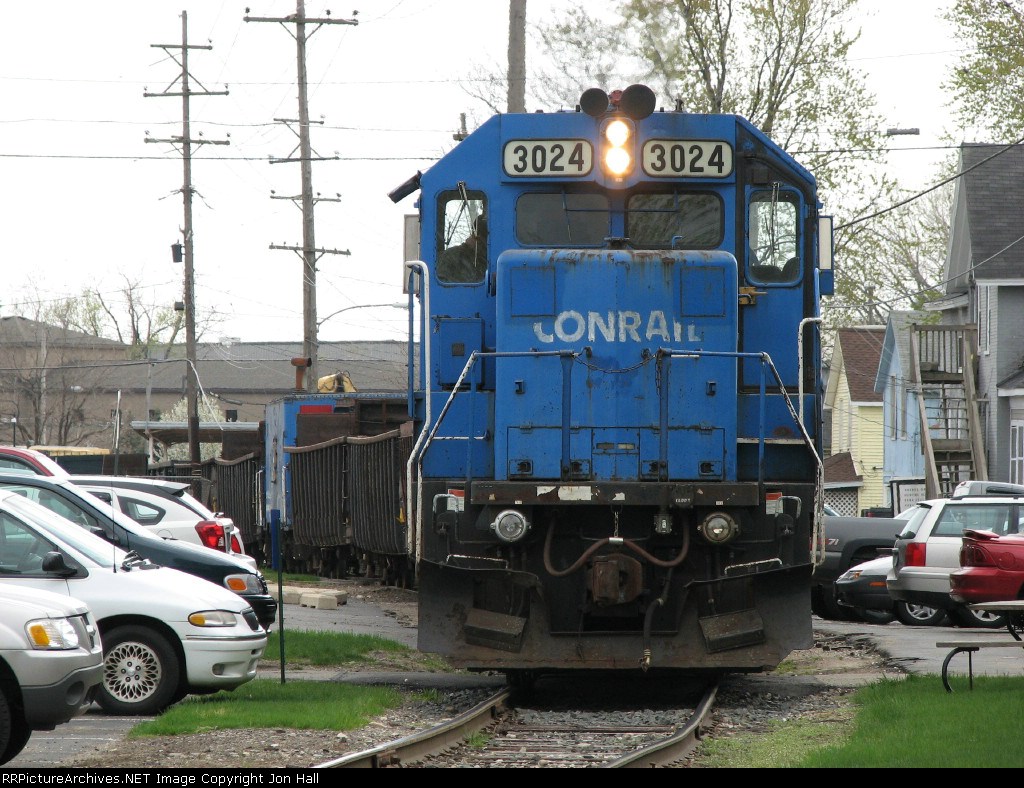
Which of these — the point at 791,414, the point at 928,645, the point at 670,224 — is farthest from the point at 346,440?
the point at 791,414

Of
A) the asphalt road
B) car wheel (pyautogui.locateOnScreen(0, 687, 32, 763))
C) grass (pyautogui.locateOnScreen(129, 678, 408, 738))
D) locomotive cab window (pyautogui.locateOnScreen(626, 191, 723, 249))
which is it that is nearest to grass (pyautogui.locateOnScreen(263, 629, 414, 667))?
the asphalt road

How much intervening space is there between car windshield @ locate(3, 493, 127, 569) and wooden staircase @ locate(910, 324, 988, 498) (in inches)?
997

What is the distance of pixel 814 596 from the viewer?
68.0ft

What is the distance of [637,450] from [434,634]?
6.78ft

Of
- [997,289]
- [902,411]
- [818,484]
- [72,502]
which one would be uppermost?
[997,289]

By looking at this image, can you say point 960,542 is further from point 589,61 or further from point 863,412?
point 863,412

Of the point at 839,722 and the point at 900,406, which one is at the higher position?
the point at 900,406

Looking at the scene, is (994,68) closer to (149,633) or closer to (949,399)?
(949,399)

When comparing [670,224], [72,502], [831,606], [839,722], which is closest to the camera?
[839,722]

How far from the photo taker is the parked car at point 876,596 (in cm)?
1830

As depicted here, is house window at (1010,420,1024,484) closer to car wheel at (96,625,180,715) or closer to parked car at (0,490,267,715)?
parked car at (0,490,267,715)

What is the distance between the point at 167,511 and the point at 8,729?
8.54 m

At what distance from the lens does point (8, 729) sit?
751 cm

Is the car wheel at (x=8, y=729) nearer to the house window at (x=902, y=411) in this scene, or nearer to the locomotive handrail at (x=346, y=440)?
the locomotive handrail at (x=346, y=440)
